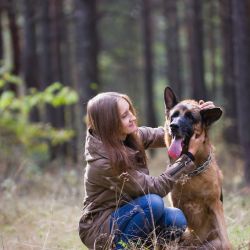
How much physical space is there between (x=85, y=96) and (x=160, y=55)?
91.8 feet

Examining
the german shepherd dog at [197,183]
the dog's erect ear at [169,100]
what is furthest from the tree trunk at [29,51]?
the german shepherd dog at [197,183]

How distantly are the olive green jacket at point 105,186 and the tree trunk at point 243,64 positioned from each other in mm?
4631

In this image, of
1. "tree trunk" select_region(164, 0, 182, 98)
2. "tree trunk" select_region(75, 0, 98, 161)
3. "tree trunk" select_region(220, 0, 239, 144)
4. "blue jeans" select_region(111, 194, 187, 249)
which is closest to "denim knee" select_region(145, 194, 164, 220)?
"blue jeans" select_region(111, 194, 187, 249)

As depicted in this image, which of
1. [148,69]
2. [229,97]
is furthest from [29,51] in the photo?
[229,97]

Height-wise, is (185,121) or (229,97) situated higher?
(185,121)

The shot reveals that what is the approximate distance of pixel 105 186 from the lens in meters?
4.80

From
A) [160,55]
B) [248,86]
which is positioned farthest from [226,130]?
[160,55]

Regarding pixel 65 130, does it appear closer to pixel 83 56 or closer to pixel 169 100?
pixel 83 56

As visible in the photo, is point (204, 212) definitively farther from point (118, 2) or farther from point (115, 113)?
point (118, 2)

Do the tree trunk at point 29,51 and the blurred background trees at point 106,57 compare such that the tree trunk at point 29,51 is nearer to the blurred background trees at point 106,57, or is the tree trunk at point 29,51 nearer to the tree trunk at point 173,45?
the blurred background trees at point 106,57

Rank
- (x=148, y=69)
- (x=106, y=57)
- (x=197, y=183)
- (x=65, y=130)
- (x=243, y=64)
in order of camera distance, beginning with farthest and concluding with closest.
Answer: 1. (x=106, y=57)
2. (x=148, y=69)
3. (x=65, y=130)
4. (x=243, y=64)
5. (x=197, y=183)

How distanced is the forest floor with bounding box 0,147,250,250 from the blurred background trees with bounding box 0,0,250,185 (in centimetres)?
114

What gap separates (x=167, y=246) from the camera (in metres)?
4.69

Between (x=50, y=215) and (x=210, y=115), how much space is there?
2.55 metres
